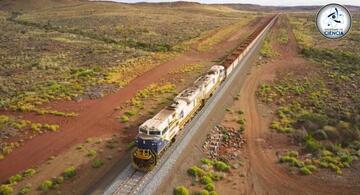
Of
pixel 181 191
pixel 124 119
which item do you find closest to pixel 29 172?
pixel 181 191

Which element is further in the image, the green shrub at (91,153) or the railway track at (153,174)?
the green shrub at (91,153)

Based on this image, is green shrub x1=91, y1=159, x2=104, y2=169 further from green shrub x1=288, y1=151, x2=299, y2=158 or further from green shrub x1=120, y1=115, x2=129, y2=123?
green shrub x1=288, y1=151, x2=299, y2=158

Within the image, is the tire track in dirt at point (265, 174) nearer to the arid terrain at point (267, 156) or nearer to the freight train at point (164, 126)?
the arid terrain at point (267, 156)

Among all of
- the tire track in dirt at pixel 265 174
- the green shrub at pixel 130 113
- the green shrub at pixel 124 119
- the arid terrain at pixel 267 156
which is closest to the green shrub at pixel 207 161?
the arid terrain at pixel 267 156

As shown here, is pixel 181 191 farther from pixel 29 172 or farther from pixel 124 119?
pixel 124 119

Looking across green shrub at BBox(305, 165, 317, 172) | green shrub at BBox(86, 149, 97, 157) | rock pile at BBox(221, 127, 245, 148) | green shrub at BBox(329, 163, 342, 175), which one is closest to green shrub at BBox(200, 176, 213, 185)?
rock pile at BBox(221, 127, 245, 148)
